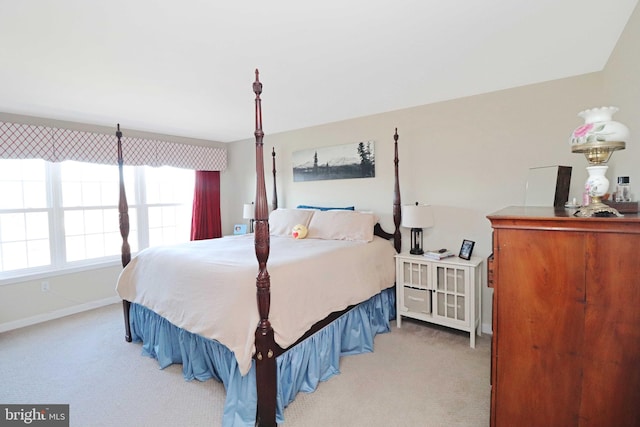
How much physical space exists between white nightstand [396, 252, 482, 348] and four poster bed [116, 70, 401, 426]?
0.63ft

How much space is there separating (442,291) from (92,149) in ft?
14.1

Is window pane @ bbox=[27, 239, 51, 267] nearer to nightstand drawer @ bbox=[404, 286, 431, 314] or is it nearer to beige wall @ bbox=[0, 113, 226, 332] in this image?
beige wall @ bbox=[0, 113, 226, 332]

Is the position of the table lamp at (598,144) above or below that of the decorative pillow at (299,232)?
above

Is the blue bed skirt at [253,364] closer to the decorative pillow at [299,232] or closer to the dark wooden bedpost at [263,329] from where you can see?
the dark wooden bedpost at [263,329]

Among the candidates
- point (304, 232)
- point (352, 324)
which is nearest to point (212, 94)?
point (304, 232)

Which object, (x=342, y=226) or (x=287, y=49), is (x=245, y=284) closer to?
(x=287, y=49)

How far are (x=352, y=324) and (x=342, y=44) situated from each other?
218 centimetres

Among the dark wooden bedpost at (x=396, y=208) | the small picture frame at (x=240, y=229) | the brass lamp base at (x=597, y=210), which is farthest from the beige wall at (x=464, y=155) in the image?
the small picture frame at (x=240, y=229)

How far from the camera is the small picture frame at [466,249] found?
2740 millimetres

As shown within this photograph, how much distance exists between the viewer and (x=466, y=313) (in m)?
2.66

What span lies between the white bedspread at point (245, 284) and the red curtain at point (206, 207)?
183cm

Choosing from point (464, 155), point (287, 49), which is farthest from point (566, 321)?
point (464, 155)

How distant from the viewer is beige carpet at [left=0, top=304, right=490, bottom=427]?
1.83 metres

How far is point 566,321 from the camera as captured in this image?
1.14 metres
